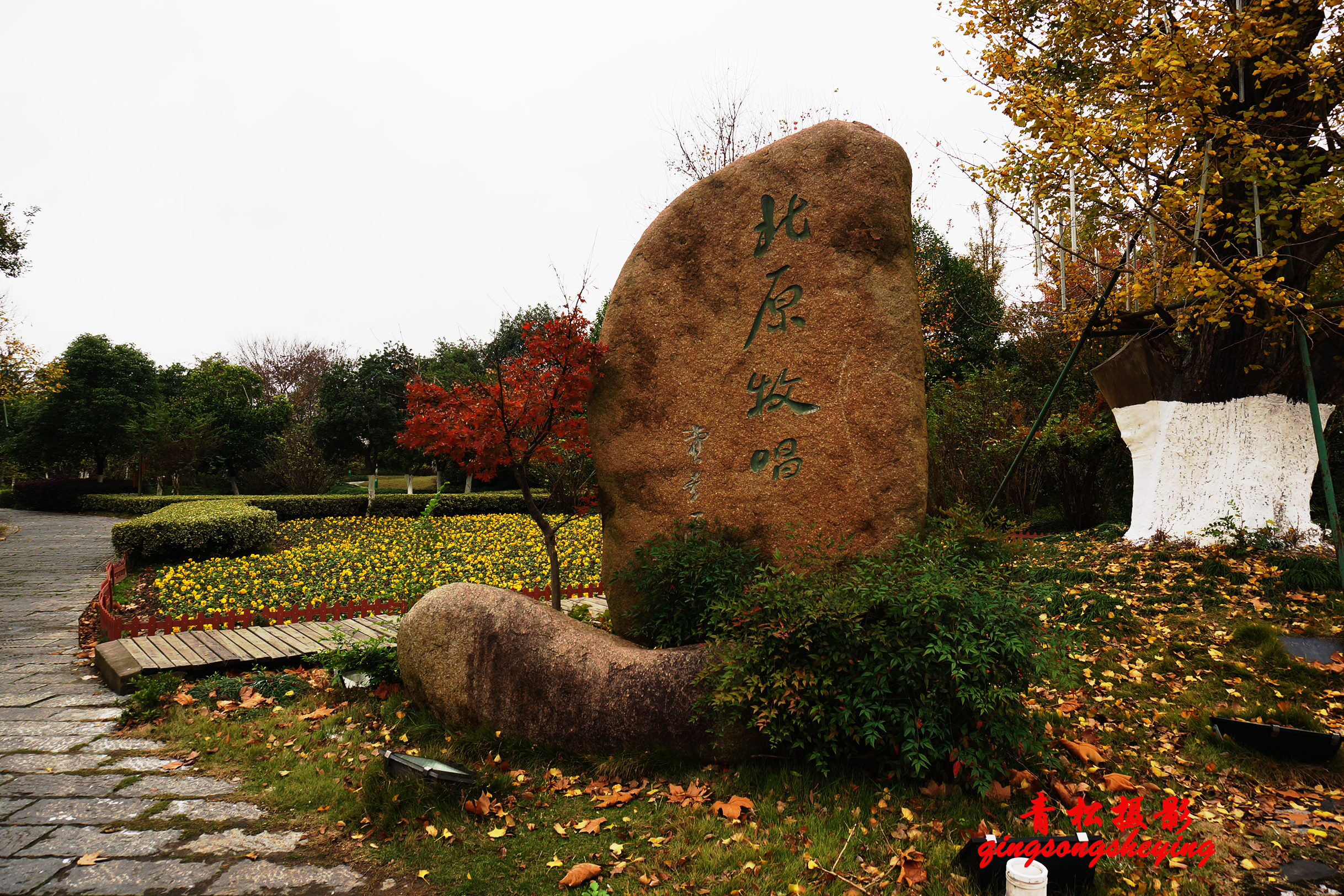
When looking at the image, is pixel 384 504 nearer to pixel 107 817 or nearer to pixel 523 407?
pixel 523 407

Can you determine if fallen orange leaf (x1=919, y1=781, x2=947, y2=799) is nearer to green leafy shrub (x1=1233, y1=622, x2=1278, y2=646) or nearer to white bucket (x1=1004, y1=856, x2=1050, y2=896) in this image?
white bucket (x1=1004, y1=856, x2=1050, y2=896)

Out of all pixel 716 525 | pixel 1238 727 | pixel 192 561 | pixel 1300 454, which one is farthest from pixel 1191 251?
pixel 192 561

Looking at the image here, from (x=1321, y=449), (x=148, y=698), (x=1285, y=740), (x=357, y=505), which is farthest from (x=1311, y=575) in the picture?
(x=357, y=505)

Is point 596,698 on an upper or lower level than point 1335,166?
lower

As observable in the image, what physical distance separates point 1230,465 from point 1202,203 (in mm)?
2820

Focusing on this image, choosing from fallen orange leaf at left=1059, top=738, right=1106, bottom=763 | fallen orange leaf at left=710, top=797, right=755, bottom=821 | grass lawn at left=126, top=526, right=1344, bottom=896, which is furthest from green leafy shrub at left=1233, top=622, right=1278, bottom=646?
fallen orange leaf at left=710, top=797, right=755, bottom=821

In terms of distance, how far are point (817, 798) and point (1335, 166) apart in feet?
24.9

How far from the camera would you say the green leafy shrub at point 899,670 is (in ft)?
10.8

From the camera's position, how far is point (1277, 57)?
21.2 feet

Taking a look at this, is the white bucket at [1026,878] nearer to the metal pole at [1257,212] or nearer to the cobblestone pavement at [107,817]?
the cobblestone pavement at [107,817]

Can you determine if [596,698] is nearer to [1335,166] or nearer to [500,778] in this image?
[500,778]
